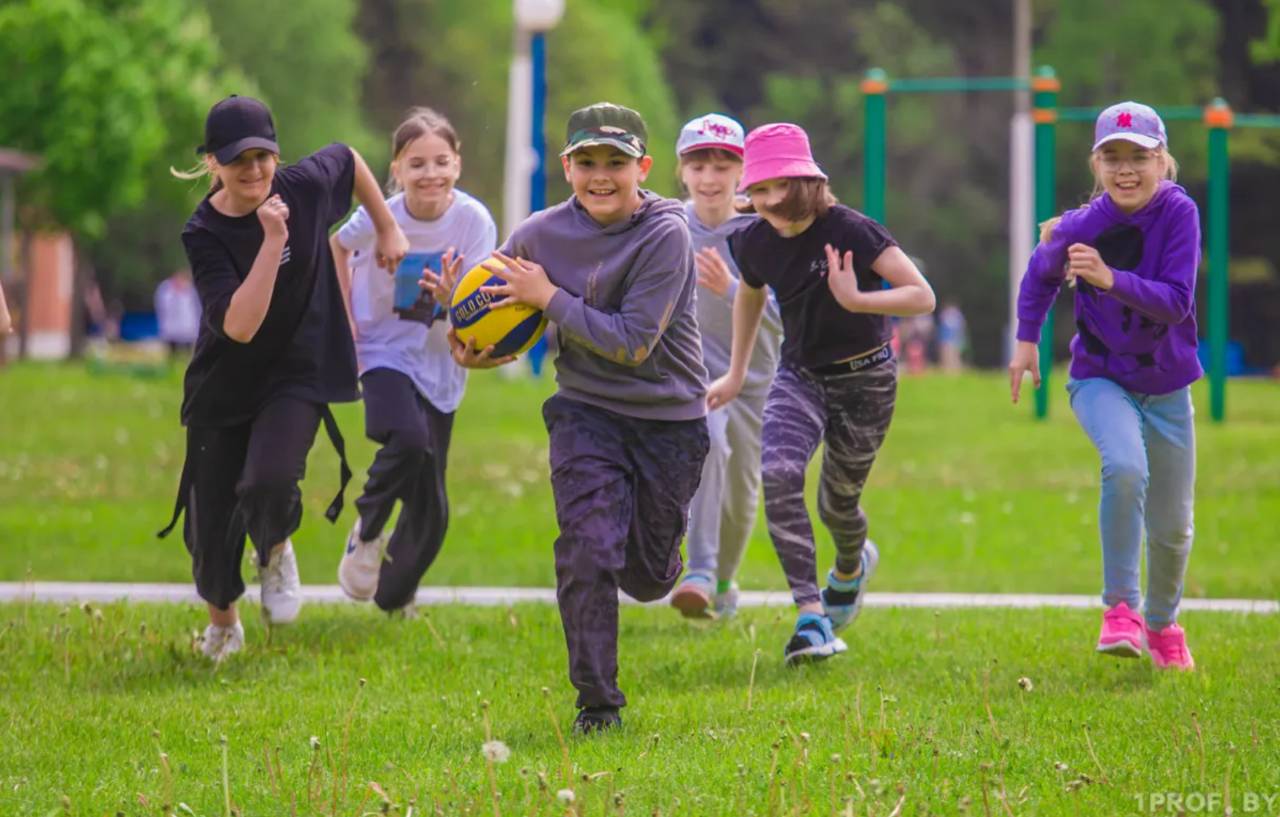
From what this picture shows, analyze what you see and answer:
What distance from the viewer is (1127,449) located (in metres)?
7.40

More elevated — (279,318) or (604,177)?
(604,177)

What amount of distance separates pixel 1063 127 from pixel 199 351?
58.0 metres

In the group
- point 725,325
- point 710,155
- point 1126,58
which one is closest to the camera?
point 710,155

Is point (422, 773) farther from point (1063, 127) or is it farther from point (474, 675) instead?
point (1063, 127)

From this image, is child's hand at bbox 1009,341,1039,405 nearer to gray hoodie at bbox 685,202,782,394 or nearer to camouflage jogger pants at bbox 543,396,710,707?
camouflage jogger pants at bbox 543,396,710,707

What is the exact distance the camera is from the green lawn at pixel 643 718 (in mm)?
5504

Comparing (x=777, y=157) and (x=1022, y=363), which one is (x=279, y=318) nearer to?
(x=777, y=157)

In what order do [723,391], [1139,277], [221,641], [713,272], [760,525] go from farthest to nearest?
[760,525]
[713,272]
[723,391]
[221,641]
[1139,277]

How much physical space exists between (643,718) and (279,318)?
2307mm

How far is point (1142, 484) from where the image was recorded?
7402 millimetres

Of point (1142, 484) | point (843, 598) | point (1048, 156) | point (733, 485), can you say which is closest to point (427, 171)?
point (733, 485)

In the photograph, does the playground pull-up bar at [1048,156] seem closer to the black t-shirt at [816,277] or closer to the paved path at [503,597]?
the paved path at [503,597]

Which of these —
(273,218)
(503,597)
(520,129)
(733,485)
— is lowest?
(503,597)

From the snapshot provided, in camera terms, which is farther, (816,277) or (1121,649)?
(816,277)
